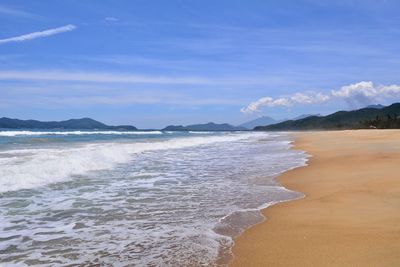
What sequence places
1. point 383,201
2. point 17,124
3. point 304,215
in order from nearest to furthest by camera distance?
point 304,215 → point 383,201 → point 17,124

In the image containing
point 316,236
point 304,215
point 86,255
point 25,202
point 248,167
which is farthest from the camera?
point 248,167

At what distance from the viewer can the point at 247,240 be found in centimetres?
574

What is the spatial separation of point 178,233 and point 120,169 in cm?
968

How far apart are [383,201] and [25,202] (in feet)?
24.3

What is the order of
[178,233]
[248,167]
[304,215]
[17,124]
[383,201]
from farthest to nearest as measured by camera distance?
[17,124] < [248,167] < [383,201] < [304,215] < [178,233]

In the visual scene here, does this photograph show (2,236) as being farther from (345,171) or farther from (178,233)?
(345,171)

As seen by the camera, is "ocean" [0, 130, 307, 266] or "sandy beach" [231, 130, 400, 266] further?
"ocean" [0, 130, 307, 266]

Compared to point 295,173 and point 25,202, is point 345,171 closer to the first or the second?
point 295,173

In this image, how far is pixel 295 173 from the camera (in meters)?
13.2

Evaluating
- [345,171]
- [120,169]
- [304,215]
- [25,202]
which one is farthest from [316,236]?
[120,169]

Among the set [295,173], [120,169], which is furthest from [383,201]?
[120,169]

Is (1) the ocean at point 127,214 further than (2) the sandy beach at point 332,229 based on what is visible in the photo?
Yes

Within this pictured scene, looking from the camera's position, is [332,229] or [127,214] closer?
[332,229]

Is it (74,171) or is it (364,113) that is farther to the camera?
(364,113)
